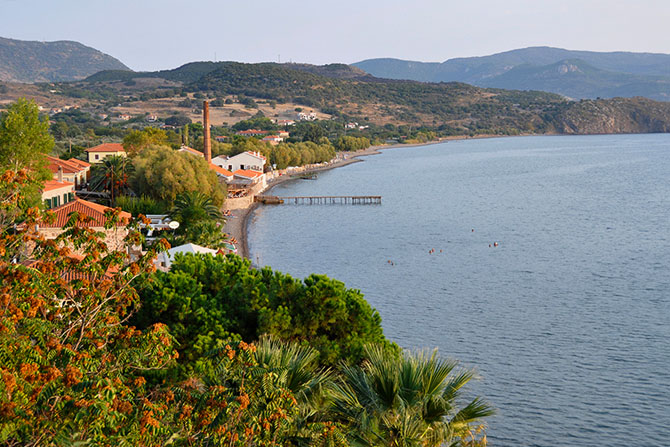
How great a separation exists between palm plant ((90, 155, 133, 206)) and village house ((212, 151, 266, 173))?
3234 centimetres

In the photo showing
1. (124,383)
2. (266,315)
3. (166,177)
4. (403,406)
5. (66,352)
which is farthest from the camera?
(166,177)

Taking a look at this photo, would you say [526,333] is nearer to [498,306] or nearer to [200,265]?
[498,306]

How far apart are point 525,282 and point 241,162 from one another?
5515 centimetres

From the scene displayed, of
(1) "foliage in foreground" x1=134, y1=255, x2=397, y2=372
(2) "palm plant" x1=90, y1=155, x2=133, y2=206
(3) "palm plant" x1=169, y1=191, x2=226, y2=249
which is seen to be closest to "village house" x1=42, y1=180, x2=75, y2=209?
(3) "palm plant" x1=169, y1=191, x2=226, y2=249

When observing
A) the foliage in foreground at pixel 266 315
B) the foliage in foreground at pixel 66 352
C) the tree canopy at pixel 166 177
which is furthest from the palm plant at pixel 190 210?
the foliage in foreground at pixel 66 352

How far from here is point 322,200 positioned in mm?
84000

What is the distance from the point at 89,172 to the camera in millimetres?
64125

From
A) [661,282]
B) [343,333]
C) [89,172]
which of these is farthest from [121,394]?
[89,172]

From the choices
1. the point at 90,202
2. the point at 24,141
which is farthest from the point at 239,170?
the point at 24,141

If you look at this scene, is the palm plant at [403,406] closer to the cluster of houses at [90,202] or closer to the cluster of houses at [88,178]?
the cluster of houses at [90,202]

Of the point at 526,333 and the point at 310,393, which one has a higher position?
the point at 310,393

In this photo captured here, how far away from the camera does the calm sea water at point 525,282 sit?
25250 millimetres

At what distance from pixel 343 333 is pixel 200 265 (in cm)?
593

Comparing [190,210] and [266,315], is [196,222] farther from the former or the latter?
[266,315]
